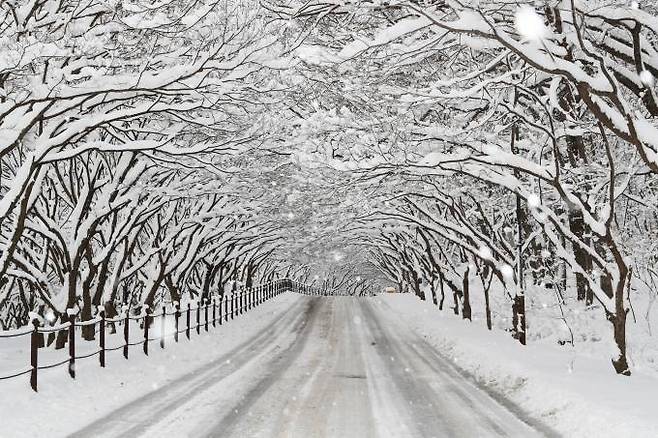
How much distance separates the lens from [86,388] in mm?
11141

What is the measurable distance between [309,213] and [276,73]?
23070 millimetres

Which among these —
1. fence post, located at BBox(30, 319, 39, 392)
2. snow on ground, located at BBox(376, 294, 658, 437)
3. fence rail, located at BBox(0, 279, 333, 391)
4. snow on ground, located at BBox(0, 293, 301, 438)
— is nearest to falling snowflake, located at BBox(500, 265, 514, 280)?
snow on ground, located at BBox(376, 294, 658, 437)

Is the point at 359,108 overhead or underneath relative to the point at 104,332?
overhead

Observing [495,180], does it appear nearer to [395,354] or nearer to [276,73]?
[276,73]

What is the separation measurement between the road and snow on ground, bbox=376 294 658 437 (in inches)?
17.8

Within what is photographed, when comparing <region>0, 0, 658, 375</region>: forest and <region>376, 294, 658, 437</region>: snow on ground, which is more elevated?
<region>0, 0, 658, 375</region>: forest

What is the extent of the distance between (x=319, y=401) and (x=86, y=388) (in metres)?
4.06

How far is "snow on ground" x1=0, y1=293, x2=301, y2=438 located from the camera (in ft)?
28.1

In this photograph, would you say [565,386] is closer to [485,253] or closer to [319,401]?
[319,401]

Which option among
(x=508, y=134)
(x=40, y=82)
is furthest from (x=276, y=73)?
(x=508, y=134)

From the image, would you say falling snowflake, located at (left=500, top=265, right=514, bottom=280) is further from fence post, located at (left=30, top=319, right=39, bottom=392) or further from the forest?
fence post, located at (left=30, top=319, right=39, bottom=392)

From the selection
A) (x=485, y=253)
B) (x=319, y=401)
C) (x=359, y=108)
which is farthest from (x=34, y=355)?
(x=485, y=253)

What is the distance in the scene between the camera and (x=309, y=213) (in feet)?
114

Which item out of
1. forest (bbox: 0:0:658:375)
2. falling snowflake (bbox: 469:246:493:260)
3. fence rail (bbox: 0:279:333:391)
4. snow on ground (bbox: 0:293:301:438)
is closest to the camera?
forest (bbox: 0:0:658:375)
